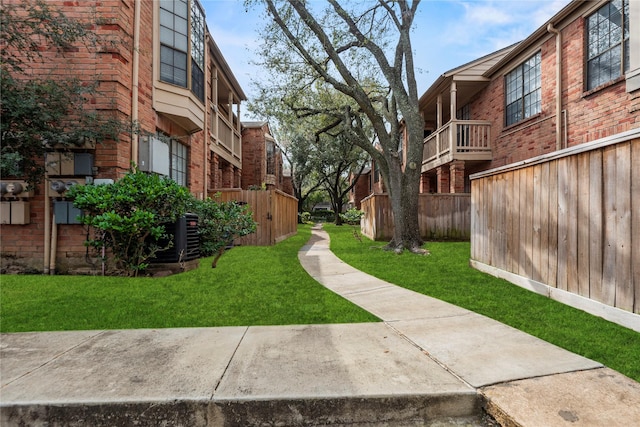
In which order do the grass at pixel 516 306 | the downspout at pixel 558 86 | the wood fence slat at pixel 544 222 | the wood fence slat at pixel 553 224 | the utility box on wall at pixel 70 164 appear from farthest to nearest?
the downspout at pixel 558 86 < the utility box on wall at pixel 70 164 < the wood fence slat at pixel 544 222 < the wood fence slat at pixel 553 224 < the grass at pixel 516 306

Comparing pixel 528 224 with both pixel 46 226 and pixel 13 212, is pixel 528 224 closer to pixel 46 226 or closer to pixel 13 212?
pixel 46 226

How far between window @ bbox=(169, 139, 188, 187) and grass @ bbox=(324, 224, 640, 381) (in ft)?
17.0

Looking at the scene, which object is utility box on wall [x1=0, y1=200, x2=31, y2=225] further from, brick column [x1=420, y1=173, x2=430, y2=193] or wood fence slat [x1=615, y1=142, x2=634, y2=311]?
brick column [x1=420, y1=173, x2=430, y2=193]

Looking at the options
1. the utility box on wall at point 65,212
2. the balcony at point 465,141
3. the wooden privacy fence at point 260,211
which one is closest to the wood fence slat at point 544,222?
the utility box on wall at point 65,212

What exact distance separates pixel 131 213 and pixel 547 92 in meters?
11.3

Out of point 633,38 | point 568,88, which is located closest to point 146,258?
point 633,38

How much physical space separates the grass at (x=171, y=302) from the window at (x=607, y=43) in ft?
28.4

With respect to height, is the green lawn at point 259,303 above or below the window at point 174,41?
below

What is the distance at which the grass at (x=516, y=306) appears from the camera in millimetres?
2520

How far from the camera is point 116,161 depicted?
5707 millimetres

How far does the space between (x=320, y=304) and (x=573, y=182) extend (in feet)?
10.9

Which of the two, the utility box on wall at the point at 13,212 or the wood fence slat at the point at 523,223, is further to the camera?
the utility box on wall at the point at 13,212

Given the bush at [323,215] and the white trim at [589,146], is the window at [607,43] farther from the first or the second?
the bush at [323,215]

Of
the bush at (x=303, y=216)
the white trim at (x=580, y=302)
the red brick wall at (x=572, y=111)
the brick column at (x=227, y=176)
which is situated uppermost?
the red brick wall at (x=572, y=111)
